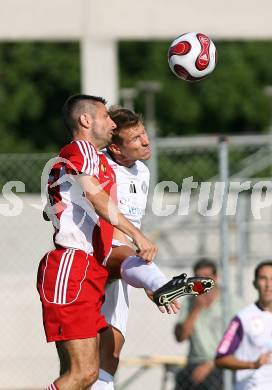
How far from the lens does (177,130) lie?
32.6 m

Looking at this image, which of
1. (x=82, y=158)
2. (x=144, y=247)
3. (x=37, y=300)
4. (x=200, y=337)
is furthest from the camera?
(x=37, y=300)

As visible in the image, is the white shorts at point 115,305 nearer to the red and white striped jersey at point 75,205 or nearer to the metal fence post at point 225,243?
the red and white striped jersey at point 75,205

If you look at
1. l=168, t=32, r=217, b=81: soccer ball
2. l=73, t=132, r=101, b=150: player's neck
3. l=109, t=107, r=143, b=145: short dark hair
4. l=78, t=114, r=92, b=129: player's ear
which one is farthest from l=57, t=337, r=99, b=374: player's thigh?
l=168, t=32, r=217, b=81: soccer ball

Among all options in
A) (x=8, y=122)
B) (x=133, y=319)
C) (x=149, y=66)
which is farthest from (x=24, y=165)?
(x=149, y=66)

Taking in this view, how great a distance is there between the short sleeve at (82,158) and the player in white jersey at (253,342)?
8.92 ft

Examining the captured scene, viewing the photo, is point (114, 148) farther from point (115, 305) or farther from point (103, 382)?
point (103, 382)

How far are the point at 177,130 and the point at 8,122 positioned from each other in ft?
17.6

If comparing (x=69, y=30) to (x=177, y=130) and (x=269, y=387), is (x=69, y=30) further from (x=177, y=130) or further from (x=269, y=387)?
(x=177, y=130)

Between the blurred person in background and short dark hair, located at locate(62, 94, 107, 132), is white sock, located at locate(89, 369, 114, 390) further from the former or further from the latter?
the blurred person in background

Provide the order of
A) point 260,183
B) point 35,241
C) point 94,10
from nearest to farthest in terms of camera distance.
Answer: point 260,183, point 35,241, point 94,10

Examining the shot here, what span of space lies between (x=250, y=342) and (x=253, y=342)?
0.08 ft

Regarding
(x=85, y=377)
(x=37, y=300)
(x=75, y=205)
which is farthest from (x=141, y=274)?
(x=37, y=300)

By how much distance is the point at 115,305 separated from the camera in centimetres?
759

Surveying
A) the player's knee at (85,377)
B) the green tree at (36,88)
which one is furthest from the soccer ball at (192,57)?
the green tree at (36,88)
